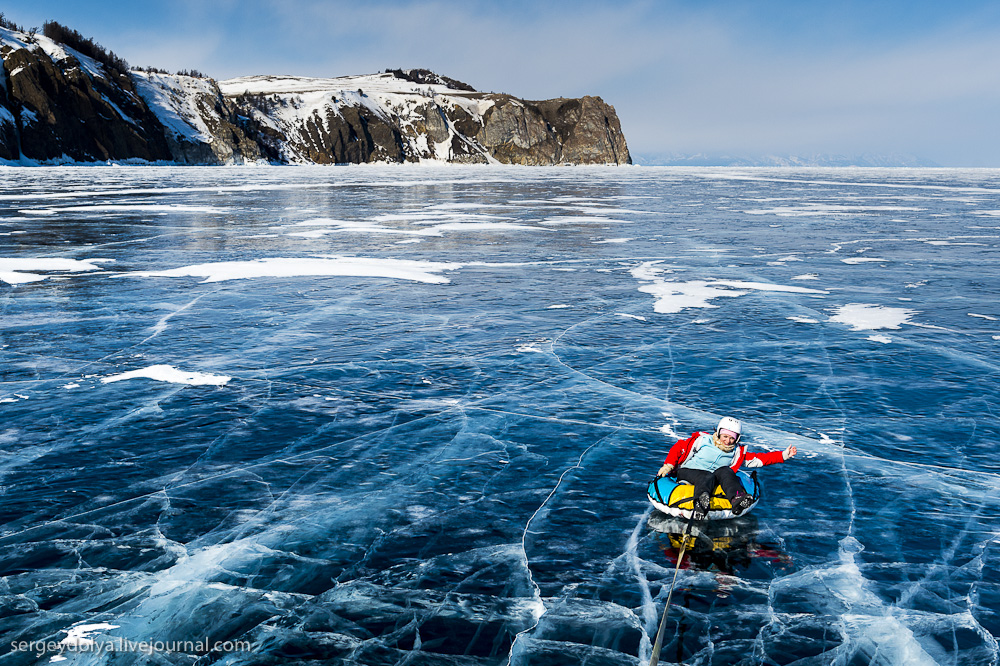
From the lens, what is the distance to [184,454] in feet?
26.7

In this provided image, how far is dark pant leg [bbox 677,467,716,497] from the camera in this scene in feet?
22.4

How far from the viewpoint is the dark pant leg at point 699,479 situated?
682 cm

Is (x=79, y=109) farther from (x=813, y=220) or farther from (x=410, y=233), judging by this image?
(x=813, y=220)

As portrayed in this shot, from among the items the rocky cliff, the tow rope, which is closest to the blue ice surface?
the tow rope

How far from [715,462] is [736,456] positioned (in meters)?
0.23

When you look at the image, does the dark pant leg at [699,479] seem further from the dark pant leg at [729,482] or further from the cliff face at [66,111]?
the cliff face at [66,111]

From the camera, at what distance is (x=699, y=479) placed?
691 cm

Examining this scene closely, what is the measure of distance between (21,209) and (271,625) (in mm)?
37338

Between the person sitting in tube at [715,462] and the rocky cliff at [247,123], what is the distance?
107603 millimetres

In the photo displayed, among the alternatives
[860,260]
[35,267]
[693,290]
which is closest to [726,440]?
[693,290]

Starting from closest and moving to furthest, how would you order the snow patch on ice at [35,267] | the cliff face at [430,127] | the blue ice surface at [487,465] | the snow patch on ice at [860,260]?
the blue ice surface at [487,465], the snow patch on ice at [35,267], the snow patch on ice at [860,260], the cliff face at [430,127]

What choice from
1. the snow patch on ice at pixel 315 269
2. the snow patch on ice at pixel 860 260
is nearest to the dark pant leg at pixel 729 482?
the snow patch on ice at pixel 315 269

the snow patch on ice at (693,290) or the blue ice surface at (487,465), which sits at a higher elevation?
the snow patch on ice at (693,290)

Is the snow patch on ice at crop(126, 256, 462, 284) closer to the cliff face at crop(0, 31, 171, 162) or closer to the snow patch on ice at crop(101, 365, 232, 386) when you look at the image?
the snow patch on ice at crop(101, 365, 232, 386)
